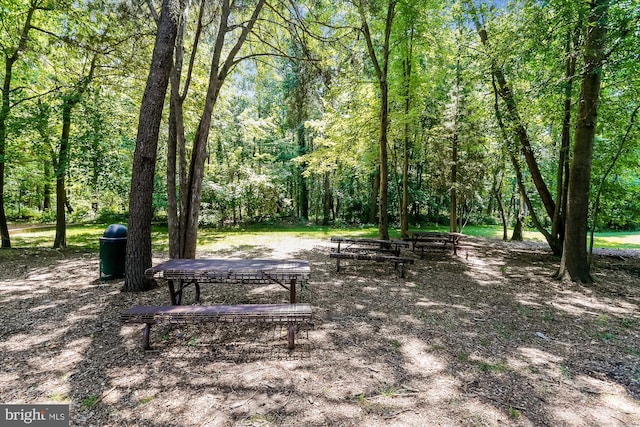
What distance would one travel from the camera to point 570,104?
7703 millimetres

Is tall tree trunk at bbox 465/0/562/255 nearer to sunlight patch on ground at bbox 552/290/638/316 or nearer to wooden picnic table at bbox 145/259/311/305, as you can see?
sunlight patch on ground at bbox 552/290/638/316

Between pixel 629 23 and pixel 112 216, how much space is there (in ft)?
68.2

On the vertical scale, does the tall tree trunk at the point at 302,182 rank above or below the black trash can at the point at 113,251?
above

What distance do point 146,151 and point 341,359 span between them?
169 inches

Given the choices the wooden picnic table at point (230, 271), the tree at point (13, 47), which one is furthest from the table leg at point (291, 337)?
the tree at point (13, 47)

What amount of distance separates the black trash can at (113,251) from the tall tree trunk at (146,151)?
93 centimetres

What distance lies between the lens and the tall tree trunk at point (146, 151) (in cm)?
489

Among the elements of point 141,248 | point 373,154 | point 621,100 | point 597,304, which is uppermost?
point 621,100

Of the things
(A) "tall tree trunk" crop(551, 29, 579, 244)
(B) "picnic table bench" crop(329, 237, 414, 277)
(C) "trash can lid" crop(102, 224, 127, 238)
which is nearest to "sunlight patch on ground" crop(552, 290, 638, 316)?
(B) "picnic table bench" crop(329, 237, 414, 277)

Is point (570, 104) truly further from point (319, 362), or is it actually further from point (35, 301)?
point (35, 301)

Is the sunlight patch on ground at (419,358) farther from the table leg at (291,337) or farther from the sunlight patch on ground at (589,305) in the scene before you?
the sunlight patch on ground at (589,305)

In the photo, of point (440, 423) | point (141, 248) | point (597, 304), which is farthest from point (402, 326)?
point (141, 248)

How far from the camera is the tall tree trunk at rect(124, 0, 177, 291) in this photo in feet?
16.0

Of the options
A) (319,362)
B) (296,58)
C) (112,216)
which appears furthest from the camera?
(112,216)
